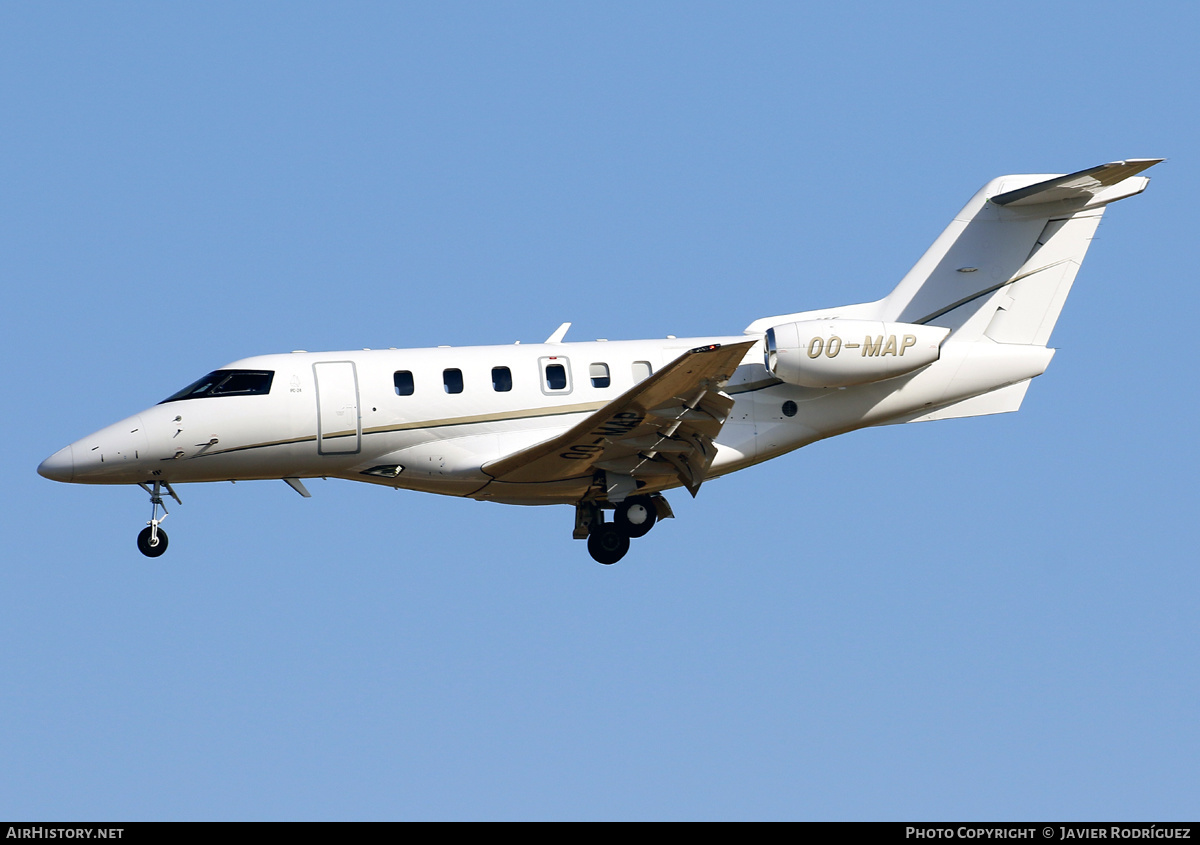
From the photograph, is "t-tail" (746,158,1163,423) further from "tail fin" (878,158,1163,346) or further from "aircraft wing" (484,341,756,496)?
"aircraft wing" (484,341,756,496)

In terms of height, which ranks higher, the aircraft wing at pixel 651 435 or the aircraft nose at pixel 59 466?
the aircraft nose at pixel 59 466

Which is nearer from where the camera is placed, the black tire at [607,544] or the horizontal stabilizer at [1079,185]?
the horizontal stabilizer at [1079,185]

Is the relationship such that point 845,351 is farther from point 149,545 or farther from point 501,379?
point 149,545

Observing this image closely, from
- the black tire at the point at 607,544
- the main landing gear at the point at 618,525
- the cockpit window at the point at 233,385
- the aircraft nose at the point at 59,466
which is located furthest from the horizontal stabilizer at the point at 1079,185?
the aircraft nose at the point at 59,466

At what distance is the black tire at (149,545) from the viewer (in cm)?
2066

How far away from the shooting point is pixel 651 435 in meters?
19.8

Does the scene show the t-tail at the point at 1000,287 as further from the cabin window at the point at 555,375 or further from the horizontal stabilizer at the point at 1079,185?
the cabin window at the point at 555,375

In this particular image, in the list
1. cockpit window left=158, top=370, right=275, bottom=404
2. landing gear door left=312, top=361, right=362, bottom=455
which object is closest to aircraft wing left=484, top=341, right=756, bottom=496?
landing gear door left=312, top=361, right=362, bottom=455

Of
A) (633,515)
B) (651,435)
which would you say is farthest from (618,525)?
(651,435)

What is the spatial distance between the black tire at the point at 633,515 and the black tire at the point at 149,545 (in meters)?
6.64

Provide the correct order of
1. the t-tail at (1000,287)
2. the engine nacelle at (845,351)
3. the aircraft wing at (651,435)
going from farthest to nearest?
the t-tail at (1000,287) → the engine nacelle at (845,351) → the aircraft wing at (651,435)

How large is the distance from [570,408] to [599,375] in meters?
0.69

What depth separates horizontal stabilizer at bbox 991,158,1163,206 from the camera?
2007 centimetres

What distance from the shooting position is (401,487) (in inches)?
837
